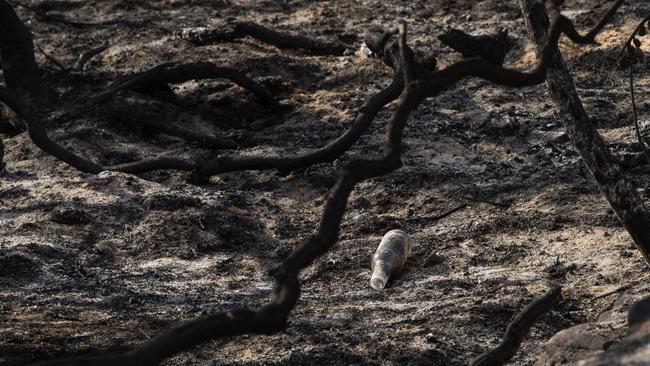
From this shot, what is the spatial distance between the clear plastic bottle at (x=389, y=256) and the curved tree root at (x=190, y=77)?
233 cm

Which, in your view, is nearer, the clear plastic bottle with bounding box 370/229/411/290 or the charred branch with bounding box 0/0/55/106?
the clear plastic bottle with bounding box 370/229/411/290

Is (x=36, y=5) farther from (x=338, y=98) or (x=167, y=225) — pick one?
(x=167, y=225)

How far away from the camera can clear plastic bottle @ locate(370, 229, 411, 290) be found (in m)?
4.97

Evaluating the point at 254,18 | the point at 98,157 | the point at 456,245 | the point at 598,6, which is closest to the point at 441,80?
the point at 456,245

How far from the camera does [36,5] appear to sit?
1028 cm

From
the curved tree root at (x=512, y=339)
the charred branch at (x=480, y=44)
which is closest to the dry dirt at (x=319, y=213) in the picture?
the charred branch at (x=480, y=44)

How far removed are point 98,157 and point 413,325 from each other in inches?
126

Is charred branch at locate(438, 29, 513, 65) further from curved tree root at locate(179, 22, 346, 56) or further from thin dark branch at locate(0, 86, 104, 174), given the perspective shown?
thin dark branch at locate(0, 86, 104, 174)

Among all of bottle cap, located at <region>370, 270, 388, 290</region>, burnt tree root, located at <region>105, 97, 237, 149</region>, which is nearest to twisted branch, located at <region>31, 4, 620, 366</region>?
bottle cap, located at <region>370, 270, 388, 290</region>

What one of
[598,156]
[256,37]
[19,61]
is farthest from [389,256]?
[256,37]

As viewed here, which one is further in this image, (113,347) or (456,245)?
(456,245)

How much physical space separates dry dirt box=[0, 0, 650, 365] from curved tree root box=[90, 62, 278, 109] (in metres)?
0.10

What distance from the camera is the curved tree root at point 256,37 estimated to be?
8.33 metres

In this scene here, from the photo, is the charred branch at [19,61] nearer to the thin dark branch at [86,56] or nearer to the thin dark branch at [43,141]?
the thin dark branch at [86,56]
